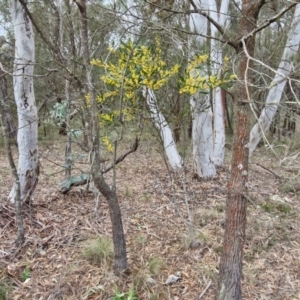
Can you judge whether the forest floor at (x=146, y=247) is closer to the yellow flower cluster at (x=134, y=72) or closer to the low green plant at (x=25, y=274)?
the low green plant at (x=25, y=274)

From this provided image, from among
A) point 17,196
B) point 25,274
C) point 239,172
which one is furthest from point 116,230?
point 239,172

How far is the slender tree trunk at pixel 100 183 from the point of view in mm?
2174

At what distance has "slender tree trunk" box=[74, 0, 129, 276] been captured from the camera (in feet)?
7.13

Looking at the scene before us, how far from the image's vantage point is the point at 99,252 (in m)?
2.83

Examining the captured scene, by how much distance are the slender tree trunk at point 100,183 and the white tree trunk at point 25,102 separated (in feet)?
3.90

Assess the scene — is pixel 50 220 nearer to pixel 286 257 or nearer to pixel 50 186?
pixel 50 186

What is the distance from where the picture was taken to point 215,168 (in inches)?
226

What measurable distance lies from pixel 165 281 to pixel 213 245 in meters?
0.72

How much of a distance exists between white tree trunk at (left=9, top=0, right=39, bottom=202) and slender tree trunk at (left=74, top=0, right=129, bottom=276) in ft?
3.90

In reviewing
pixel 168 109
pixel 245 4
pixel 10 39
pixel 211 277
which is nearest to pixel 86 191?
pixel 168 109

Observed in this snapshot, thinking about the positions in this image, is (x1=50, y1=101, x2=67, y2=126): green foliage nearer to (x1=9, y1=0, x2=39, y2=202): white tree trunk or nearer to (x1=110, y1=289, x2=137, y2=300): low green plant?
(x1=9, y1=0, x2=39, y2=202): white tree trunk

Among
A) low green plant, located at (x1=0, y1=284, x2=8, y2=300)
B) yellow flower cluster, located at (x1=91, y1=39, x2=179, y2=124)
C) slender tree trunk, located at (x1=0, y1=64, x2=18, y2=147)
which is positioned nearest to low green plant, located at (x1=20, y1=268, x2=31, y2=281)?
low green plant, located at (x1=0, y1=284, x2=8, y2=300)

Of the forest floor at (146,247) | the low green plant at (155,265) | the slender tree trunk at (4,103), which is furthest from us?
the slender tree trunk at (4,103)

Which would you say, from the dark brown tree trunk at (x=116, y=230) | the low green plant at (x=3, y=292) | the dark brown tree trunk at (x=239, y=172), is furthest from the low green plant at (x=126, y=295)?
the low green plant at (x=3, y=292)
